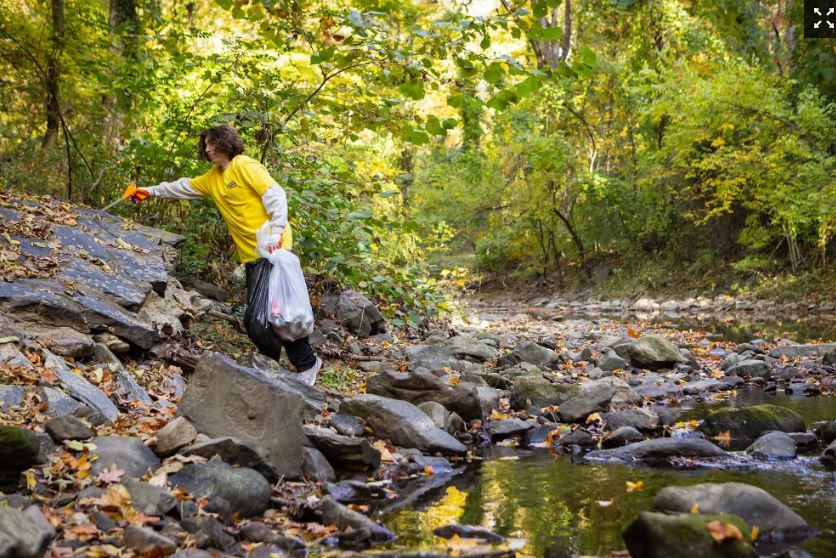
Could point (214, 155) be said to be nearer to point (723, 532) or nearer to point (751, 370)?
point (723, 532)

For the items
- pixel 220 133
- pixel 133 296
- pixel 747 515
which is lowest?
pixel 747 515

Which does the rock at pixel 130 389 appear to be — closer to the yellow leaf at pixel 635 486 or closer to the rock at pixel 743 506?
the yellow leaf at pixel 635 486

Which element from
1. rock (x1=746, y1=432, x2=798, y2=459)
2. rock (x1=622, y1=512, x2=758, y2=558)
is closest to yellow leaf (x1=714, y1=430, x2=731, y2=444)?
rock (x1=746, y1=432, x2=798, y2=459)

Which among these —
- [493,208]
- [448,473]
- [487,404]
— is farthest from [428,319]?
[493,208]

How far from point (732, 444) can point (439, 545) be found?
2819mm

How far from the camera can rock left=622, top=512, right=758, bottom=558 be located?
268cm

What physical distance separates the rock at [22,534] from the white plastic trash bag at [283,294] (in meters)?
3.03

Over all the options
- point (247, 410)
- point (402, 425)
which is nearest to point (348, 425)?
point (402, 425)

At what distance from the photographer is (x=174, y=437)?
3.73 m

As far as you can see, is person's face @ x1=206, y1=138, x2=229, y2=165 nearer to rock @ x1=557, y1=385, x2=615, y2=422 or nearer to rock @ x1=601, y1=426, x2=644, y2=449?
rock @ x1=557, y1=385, x2=615, y2=422

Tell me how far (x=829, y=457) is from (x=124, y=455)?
409cm

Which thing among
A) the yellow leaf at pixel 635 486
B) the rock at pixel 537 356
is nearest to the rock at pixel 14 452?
the yellow leaf at pixel 635 486

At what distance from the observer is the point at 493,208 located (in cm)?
2930

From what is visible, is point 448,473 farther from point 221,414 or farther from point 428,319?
point 428,319
